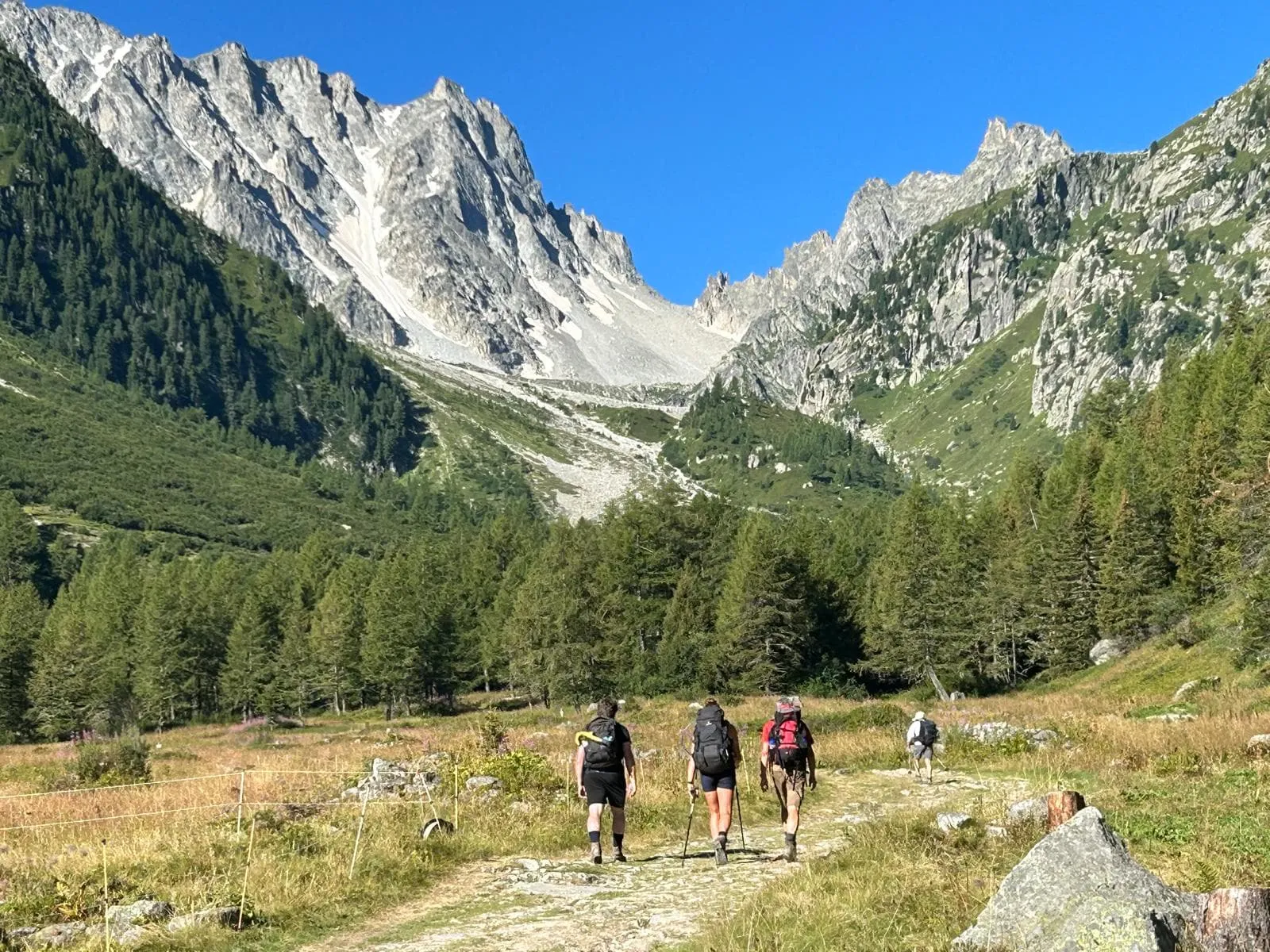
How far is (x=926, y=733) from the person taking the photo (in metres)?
23.8

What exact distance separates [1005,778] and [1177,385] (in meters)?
79.3

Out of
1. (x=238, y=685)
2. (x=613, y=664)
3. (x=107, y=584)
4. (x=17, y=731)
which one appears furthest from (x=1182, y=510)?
(x=107, y=584)

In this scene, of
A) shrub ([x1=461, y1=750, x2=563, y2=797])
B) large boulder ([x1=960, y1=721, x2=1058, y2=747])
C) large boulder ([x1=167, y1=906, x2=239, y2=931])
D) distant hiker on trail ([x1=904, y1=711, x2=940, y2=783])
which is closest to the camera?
large boulder ([x1=167, y1=906, x2=239, y2=931])

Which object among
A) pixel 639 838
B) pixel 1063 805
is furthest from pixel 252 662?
pixel 1063 805

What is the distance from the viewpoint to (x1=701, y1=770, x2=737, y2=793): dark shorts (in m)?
14.7

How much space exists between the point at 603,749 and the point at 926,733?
39.4ft

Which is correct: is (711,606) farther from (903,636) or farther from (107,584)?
(107,584)

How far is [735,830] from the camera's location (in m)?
18.2

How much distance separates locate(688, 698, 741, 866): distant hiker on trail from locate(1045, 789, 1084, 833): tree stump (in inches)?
183

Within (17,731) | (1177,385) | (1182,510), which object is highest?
(1177,385)

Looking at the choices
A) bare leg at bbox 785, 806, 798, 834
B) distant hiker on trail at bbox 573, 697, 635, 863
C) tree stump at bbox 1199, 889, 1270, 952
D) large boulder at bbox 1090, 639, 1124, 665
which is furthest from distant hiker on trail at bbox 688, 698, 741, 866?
large boulder at bbox 1090, 639, 1124, 665

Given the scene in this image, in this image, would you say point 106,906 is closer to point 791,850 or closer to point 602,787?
point 602,787

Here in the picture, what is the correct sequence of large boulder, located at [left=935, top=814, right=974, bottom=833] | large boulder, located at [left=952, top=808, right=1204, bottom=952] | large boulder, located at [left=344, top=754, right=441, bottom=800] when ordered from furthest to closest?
large boulder, located at [left=344, top=754, right=441, bottom=800] < large boulder, located at [left=935, top=814, right=974, bottom=833] < large boulder, located at [left=952, top=808, right=1204, bottom=952]

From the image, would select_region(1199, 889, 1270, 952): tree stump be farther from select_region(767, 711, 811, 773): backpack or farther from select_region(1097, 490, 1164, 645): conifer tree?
select_region(1097, 490, 1164, 645): conifer tree
